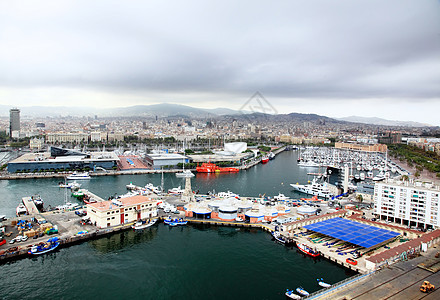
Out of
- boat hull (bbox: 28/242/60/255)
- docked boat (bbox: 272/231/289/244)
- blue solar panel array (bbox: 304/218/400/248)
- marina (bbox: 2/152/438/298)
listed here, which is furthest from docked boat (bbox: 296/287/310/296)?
boat hull (bbox: 28/242/60/255)

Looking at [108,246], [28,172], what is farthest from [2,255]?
[28,172]

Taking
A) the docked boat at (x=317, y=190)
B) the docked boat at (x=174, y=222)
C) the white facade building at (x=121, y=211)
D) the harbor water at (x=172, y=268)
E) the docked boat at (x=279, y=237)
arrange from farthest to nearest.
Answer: the docked boat at (x=317, y=190) < the docked boat at (x=174, y=222) < the white facade building at (x=121, y=211) < the docked boat at (x=279, y=237) < the harbor water at (x=172, y=268)

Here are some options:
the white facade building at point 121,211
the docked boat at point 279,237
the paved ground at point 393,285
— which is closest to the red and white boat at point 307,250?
the docked boat at point 279,237

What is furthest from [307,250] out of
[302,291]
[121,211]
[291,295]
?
[121,211]

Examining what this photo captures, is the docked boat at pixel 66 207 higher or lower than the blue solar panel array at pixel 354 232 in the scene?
lower

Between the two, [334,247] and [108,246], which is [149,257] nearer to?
[108,246]

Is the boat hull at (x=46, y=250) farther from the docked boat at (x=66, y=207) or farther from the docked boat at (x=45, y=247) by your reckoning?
the docked boat at (x=66, y=207)
